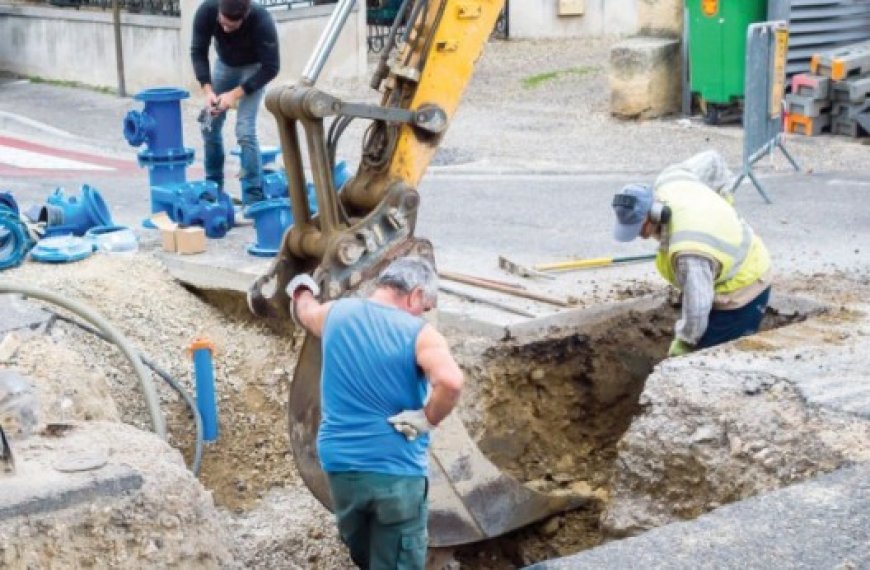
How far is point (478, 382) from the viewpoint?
786 centimetres

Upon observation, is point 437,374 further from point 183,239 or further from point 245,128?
point 245,128

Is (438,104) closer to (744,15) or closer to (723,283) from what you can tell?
(723,283)

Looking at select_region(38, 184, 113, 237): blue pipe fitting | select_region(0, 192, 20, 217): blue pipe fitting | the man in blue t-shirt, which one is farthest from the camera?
select_region(38, 184, 113, 237): blue pipe fitting

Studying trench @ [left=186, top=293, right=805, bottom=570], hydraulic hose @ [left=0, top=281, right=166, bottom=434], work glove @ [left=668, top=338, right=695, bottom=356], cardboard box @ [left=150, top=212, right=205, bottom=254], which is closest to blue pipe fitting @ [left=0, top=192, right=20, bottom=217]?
cardboard box @ [left=150, top=212, right=205, bottom=254]

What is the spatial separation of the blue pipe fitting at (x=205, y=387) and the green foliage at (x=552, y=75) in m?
10.2

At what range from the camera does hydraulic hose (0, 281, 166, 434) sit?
7.52 metres

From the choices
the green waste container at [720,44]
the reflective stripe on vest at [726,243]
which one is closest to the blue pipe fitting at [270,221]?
the reflective stripe on vest at [726,243]

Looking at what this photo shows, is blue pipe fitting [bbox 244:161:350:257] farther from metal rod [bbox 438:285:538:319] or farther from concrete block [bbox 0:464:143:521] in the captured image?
concrete block [bbox 0:464:143:521]

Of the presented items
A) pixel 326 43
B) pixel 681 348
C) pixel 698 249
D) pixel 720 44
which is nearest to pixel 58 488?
pixel 326 43

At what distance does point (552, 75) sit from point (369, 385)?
43.7ft

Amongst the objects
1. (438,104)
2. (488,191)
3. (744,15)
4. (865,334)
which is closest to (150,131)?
(488,191)

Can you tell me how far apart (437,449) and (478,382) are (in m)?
1.25

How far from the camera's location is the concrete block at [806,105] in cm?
1414

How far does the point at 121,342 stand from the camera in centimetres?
771
